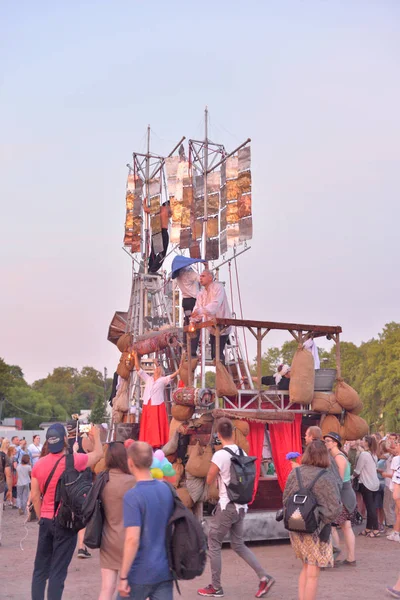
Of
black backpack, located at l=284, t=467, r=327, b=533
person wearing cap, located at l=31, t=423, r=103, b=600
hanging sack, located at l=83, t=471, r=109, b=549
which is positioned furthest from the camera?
black backpack, located at l=284, t=467, r=327, b=533

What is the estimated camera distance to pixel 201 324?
12500 millimetres

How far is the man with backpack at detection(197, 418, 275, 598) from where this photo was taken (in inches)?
313

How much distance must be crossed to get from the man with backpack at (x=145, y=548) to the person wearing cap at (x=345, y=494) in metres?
4.81

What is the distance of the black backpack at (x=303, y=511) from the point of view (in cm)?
657

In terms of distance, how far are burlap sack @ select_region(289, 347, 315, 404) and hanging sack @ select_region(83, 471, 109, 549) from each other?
683 centimetres

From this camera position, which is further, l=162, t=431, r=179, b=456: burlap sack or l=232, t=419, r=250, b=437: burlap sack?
l=162, t=431, r=179, b=456: burlap sack

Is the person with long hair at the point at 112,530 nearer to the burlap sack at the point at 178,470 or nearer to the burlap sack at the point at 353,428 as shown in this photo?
the burlap sack at the point at 178,470

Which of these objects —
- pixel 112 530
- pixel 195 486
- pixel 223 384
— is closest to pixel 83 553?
pixel 195 486

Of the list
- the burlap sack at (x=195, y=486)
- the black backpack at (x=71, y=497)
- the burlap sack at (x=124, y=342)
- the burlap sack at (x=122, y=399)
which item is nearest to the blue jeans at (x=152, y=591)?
the black backpack at (x=71, y=497)

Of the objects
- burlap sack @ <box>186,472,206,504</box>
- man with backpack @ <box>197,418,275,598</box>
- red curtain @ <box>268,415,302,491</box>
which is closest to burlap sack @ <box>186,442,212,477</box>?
burlap sack @ <box>186,472,206,504</box>

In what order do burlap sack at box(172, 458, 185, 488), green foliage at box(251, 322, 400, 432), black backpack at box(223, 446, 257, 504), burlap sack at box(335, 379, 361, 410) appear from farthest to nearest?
green foliage at box(251, 322, 400, 432) → burlap sack at box(335, 379, 361, 410) → burlap sack at box(172, 458, 185, 488) → black backpack at box(223, 446, 257, 504)

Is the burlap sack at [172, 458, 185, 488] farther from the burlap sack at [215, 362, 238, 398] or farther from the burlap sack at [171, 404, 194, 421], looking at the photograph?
the burlap sack at [215, 362, 238, 398]

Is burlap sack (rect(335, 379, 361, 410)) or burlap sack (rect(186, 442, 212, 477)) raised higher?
burlap sack (rect(335, 379, 361, 410))

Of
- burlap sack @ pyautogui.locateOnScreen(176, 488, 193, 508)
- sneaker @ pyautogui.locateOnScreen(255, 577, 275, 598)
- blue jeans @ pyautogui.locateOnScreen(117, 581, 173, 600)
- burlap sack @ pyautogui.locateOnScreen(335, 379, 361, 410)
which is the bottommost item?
sneaker @ pyautogui.locateOnScreen(255, 577, 275, 598)
